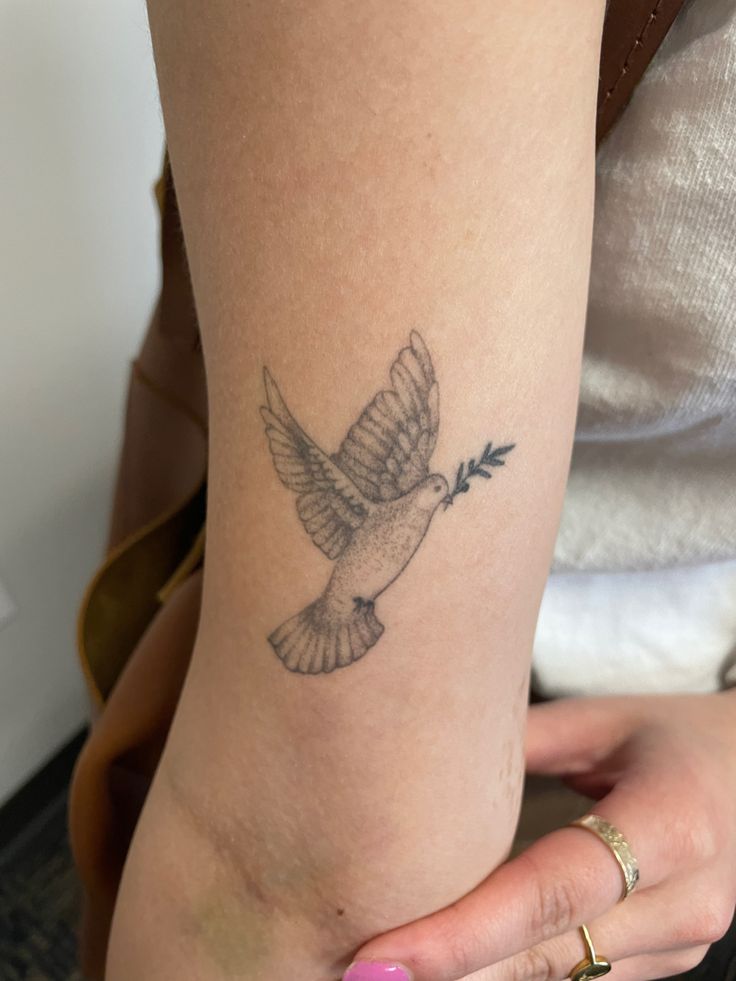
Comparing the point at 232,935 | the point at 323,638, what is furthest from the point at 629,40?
the point at 232,935

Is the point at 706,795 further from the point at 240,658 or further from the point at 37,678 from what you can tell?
the point at 37,678

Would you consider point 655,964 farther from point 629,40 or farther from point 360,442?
point 629,40

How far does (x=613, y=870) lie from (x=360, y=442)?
1.31 ft

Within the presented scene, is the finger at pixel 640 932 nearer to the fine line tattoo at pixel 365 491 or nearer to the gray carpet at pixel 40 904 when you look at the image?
the fine line tattoo at pixel 365 491

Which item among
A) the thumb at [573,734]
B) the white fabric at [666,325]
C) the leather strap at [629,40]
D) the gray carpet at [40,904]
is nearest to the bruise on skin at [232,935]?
the thumb at [573,734]

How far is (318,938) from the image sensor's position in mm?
→ 518

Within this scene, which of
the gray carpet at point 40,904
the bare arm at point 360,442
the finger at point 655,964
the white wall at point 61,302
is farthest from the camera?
the gray carpet at point 40,904

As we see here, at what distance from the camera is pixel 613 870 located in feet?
1.84

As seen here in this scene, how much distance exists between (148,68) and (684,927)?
4.52 ft

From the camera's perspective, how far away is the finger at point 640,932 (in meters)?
0.59

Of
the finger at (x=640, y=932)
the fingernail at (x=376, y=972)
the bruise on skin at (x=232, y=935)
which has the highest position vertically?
the bruise on skin at (x=232, y=935)

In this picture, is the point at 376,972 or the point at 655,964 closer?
the point at 376,972

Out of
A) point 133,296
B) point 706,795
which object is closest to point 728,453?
point 706,795

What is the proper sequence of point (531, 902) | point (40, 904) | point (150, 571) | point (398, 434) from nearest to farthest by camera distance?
point (398, 434), point (531, 902), point (150, 571), point (40, 904)
